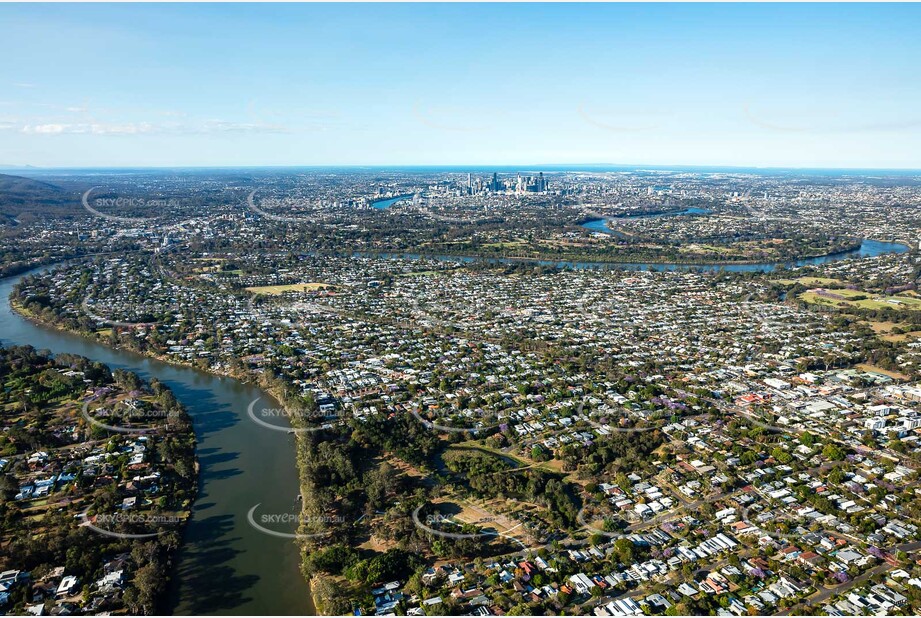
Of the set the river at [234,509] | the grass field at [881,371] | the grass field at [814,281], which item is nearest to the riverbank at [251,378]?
the river at [234,509]

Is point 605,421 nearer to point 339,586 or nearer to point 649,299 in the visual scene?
point 339,586

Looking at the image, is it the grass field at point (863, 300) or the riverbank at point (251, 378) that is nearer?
the riverbank at point (251, 378)

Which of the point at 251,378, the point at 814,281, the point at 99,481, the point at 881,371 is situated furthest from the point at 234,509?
the point at 814,281

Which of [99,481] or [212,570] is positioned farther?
[99,481]

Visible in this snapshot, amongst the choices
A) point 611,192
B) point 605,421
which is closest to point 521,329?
point 605,421

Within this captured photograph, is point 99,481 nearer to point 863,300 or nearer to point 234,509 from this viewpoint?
point 234,509

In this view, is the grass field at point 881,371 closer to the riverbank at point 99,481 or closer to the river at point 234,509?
the river at point 234,509

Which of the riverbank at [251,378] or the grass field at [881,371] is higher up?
the grass field at [881,371]
